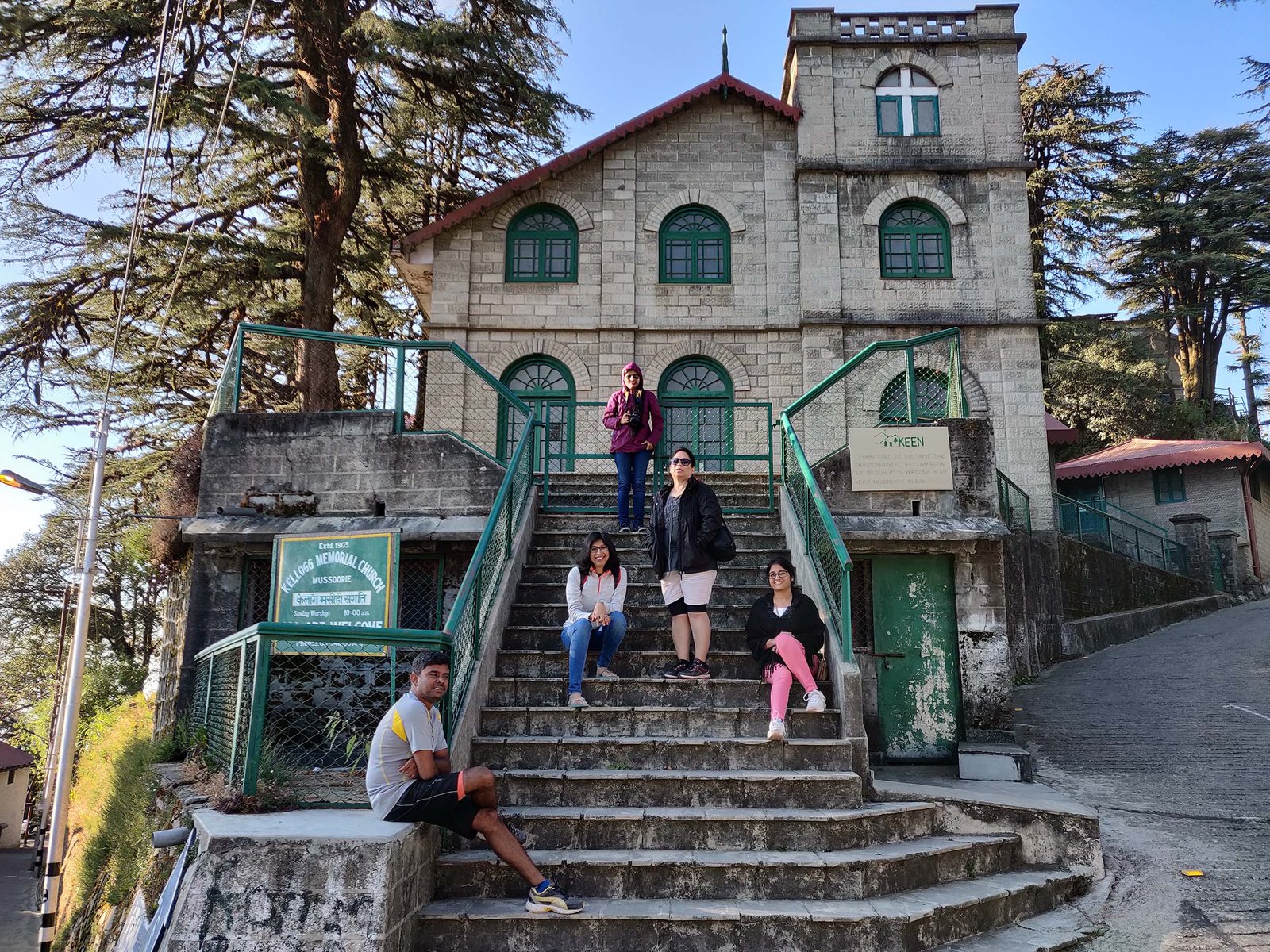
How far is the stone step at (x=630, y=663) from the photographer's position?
23.7ft

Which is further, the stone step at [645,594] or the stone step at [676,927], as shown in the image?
the stone step at [645,594]

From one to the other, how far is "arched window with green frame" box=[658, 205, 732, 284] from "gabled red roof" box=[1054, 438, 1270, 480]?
40.3 ft

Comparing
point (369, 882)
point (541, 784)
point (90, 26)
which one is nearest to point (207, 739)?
point (541, 784)

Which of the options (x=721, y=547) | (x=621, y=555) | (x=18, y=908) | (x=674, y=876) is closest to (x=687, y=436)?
(x=621, y=555)

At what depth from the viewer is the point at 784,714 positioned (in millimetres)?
6531

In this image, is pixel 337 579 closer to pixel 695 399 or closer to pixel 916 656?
pixel 916 656

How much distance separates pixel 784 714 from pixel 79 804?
1732 centimetres

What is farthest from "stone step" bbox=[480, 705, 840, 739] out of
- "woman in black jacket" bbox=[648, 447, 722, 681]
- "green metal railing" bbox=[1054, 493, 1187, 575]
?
"green metal railing" bbox=[1054, 493, 1187, 575]

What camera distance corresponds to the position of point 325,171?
54.4ft

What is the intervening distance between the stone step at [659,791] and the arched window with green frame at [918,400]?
4.46 meters

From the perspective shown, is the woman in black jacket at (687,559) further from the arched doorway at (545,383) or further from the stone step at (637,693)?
the arched doorway at (545,383)

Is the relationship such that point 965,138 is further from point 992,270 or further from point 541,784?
point 541,784

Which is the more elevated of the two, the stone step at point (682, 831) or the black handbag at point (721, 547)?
the black handbag at point (721, 547)

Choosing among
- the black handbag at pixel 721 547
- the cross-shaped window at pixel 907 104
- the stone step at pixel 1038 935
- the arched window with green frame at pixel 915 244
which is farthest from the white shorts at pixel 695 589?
the cross-shaped window at pixel 907 104
